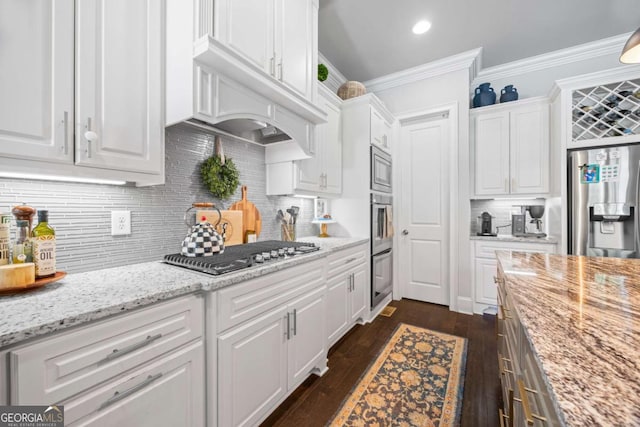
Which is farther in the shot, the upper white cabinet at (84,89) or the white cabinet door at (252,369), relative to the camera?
the white cabinet door at (252,369)

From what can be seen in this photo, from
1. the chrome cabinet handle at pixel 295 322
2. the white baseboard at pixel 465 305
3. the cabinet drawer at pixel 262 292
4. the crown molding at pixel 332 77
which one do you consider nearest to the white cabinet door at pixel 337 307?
the cabinet drawer at pixel 262 292

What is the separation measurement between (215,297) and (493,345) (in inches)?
94.7

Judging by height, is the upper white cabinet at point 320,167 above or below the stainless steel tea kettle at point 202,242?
above

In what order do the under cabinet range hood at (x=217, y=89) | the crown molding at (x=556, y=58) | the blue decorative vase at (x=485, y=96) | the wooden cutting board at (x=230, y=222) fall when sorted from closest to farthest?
the under cabinet range hood at (x=217, y=89) < the wooden cutting board at (x=230, y=222) < the crown molding at (x=556, y=58) < the blue decorative vase at (x=485, y=96)

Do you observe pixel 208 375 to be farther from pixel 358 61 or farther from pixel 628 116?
pixel 628 116

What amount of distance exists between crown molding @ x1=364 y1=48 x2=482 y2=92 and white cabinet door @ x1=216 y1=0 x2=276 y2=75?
2.17 m

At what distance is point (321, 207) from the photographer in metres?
2.96

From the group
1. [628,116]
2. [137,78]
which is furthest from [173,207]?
[628,116]

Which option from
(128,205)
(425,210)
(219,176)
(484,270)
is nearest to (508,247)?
(484,270)

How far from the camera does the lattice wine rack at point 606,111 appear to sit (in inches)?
93.2

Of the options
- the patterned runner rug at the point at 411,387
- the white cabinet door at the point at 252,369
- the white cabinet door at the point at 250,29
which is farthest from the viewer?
the patterned runner rug at the point at 411,387

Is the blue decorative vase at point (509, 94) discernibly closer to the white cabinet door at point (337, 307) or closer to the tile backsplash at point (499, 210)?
the tile backsplash at point (499, 210)

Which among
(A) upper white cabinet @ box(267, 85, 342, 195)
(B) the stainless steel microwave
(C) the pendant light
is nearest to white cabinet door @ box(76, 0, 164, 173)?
(A) upper white cabinet @ box(267, 85, 342, 195)

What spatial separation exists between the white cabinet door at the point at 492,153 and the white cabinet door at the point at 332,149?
5.52 ft
